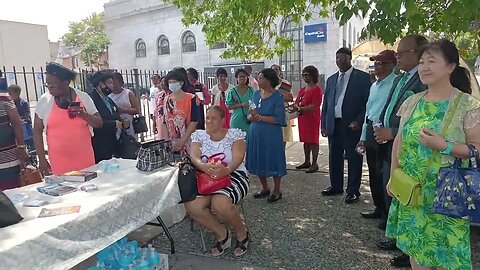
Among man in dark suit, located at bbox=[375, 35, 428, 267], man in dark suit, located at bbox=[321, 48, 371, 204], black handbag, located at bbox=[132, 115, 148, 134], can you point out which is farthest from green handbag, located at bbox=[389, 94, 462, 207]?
black handbag, located at bbox=[132, 115, 148, 134]

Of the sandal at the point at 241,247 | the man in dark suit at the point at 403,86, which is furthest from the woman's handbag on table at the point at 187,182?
the man in dark suit at the point at 403,86

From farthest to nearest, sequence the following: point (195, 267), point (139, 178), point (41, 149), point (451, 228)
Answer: point (41, 149) < point (195, 267) < point (139, 178) < point (451, 228)

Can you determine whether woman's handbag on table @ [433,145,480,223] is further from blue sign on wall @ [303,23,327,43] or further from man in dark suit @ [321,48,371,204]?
blue sign on wall @ [303,23,327,43]

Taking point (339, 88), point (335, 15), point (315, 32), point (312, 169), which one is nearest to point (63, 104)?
point (335, 15)

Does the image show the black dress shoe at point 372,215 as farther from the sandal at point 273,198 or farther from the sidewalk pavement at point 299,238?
the sandal at point 273,198

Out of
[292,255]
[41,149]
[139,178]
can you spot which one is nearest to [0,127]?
[41,149]

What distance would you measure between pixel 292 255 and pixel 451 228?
153 cm

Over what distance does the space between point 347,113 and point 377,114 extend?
946 millimetres

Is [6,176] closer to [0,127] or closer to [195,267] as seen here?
[0,127]

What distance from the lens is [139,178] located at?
2930 millimetres

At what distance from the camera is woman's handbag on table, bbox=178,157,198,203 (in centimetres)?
313

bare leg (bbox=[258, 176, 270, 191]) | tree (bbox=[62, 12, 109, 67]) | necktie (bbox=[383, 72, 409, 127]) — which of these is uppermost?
tree (bbox=[62, 12, 109, 67])

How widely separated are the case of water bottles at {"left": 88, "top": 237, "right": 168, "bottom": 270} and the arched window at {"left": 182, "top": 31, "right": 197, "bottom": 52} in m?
31.1

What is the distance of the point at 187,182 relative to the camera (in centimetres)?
314
